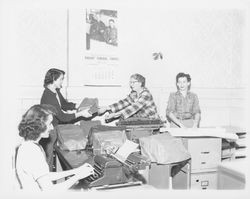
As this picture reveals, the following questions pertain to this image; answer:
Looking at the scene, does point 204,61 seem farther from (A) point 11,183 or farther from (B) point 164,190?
(A) point 11,183

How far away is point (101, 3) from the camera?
2.40m

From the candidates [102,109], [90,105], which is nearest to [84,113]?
[90,105]

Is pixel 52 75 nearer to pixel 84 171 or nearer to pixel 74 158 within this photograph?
pixel 74 158

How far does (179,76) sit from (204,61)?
0.92 ft

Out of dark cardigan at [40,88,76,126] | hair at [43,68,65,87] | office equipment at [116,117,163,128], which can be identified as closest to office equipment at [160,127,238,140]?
office equipment at [116,117,163,128]

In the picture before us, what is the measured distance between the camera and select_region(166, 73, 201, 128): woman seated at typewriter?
296 centimetres

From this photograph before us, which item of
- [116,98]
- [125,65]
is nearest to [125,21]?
[125,65]

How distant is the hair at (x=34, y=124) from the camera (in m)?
1.84

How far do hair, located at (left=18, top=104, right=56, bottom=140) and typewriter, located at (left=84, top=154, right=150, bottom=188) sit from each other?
1.28ft

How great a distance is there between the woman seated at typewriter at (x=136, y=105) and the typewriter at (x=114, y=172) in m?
1.04

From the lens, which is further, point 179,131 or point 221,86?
point 221,86

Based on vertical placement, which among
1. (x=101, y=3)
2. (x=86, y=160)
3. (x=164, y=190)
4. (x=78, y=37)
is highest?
(x=101, y=3)

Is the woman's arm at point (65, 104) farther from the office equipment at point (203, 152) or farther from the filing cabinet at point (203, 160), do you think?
the filing cabinet at point (203, 160)

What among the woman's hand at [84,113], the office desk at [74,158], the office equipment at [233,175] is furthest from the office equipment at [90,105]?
the office equipment at [233,175]
